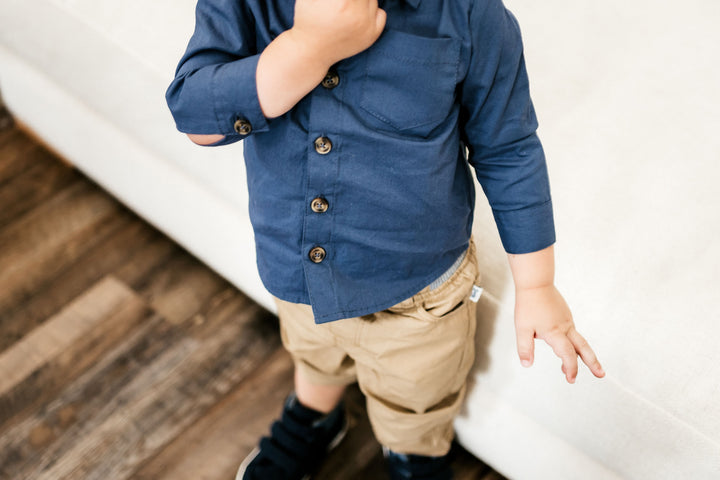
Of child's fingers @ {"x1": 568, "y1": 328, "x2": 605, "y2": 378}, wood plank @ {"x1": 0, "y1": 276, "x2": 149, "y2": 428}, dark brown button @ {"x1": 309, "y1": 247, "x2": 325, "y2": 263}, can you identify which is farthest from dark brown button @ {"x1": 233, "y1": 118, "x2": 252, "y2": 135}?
wood plank @ {"x1": 0, "y1": 276, "x2": 149, "y2": 428}

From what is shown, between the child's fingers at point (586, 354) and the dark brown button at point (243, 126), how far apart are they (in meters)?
0.36

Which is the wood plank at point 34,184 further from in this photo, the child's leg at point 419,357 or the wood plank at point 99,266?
the child's leg at point 419,357

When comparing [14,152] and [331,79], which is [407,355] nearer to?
[331,79]

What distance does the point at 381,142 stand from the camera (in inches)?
22.1

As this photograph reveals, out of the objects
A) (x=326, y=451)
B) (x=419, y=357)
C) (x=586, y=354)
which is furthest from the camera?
(x=326, y=451)

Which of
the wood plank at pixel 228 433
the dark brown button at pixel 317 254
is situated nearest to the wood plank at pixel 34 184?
the wood plank at pixel 228 433

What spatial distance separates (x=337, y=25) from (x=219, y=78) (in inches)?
4.4

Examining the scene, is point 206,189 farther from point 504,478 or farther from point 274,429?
point 504,478

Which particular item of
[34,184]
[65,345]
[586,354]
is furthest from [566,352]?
[34,184]

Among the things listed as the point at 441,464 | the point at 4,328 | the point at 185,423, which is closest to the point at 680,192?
the point at 441,464

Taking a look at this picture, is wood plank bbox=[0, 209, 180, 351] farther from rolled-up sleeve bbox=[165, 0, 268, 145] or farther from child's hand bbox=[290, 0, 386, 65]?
child's hand bbox=[290, 0, 386, 65]

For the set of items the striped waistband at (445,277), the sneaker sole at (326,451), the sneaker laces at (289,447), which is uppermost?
the striped waistband at (445,277)

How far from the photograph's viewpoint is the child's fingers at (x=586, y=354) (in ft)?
1.95

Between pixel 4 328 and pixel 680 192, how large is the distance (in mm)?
1119
